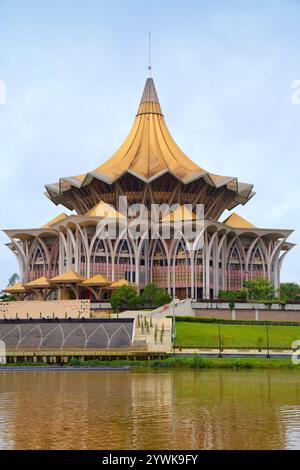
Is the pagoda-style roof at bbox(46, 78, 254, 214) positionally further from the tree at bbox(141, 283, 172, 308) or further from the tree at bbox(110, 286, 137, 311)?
the tree at bbox(110, 286, 137, 311)

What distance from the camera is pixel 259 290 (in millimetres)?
76938

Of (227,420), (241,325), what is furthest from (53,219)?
(227,420)

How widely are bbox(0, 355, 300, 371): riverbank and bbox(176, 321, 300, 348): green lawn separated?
510 cm

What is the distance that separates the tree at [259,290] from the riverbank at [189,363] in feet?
107

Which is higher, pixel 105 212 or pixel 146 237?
pixel 105 212

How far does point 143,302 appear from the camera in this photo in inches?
2657

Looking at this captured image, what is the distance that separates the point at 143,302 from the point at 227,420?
46699mm

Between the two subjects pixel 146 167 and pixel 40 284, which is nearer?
pixel 40 284

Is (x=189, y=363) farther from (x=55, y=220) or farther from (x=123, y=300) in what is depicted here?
(x=55, y=220)

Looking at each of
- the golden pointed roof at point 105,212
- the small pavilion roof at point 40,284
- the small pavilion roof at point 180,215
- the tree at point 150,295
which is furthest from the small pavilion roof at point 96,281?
the small pavilion roof at point 180,215

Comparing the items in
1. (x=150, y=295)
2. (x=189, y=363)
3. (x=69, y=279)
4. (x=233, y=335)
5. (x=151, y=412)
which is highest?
(x=69, y=279)

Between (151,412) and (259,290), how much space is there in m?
55.3

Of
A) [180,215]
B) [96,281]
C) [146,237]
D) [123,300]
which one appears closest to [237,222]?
[180,215]
